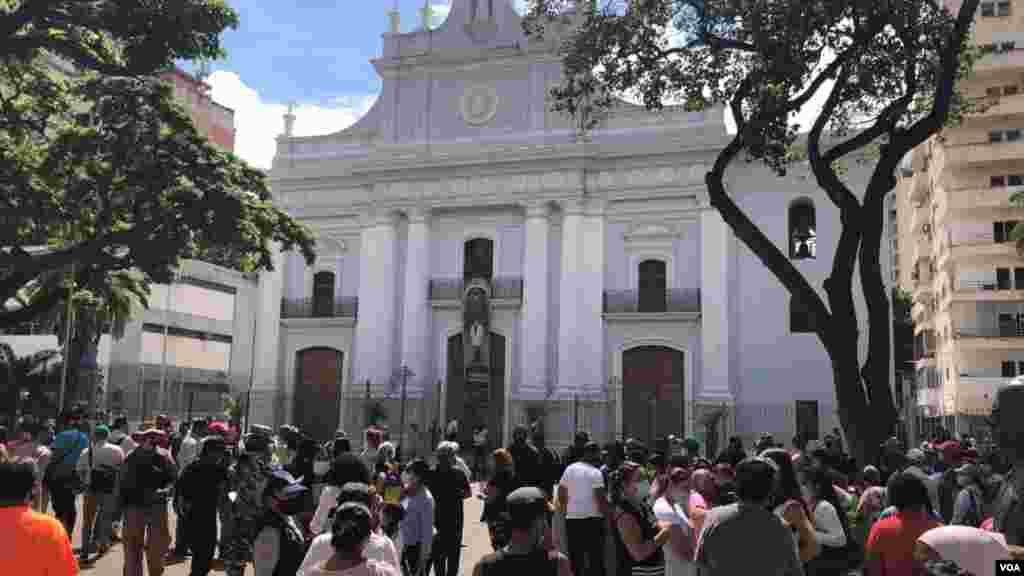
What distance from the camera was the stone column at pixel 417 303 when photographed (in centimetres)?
2861

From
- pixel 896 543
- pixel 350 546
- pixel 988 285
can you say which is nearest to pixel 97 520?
pixel 350 546

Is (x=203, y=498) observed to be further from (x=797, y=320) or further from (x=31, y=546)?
(x=797, y=320)

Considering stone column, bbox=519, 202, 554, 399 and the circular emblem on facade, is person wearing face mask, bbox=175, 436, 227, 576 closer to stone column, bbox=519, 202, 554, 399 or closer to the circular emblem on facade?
stone column, bbox=519, 202, 554, 399

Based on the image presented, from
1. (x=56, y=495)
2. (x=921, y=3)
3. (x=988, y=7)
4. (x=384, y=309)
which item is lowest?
(x=56, y=495)

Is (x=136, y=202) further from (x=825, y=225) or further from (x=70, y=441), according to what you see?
(x=825, y=225)

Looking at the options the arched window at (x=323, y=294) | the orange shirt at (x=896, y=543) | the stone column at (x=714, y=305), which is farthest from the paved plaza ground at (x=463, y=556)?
the arched window at (x=323, y=294)

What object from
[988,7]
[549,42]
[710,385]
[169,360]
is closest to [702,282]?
[710,385]

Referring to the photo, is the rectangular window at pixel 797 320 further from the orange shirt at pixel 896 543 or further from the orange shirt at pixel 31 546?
the orange shirt at pixel 31 546

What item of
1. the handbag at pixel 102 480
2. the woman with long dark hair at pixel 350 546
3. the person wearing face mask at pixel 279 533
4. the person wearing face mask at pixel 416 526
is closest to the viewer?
the woman with long dark hair at pixel 350 546

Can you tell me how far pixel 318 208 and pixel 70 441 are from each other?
21.9 metres

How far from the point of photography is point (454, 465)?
812cm

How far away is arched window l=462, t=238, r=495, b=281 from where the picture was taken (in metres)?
29.2

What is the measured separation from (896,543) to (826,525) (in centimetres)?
105

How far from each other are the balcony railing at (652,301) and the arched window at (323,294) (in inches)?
386
